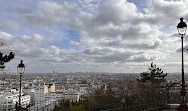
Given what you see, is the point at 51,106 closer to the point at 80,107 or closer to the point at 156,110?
the point at 80,107

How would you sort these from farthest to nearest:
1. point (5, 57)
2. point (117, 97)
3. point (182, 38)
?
point (5, 57)
point (117, 97)
point (182, 38)

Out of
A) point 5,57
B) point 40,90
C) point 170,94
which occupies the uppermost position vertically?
point 5,57

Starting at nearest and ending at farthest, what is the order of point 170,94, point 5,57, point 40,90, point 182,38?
1. point 182,38
2. point 170,94
3. point 5,57
4. point 40,90

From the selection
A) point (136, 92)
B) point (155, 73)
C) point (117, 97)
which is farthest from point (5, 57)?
point (155, 73)

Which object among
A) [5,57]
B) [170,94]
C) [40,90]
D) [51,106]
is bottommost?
[40,90]

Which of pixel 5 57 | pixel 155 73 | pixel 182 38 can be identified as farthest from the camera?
pixel 155 73

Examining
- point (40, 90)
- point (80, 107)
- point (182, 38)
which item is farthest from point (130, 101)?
point (40, 90)

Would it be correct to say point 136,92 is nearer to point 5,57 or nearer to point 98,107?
point 98,107

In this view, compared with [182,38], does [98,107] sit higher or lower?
lower

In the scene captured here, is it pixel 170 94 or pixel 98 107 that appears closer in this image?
pixel 98 107
